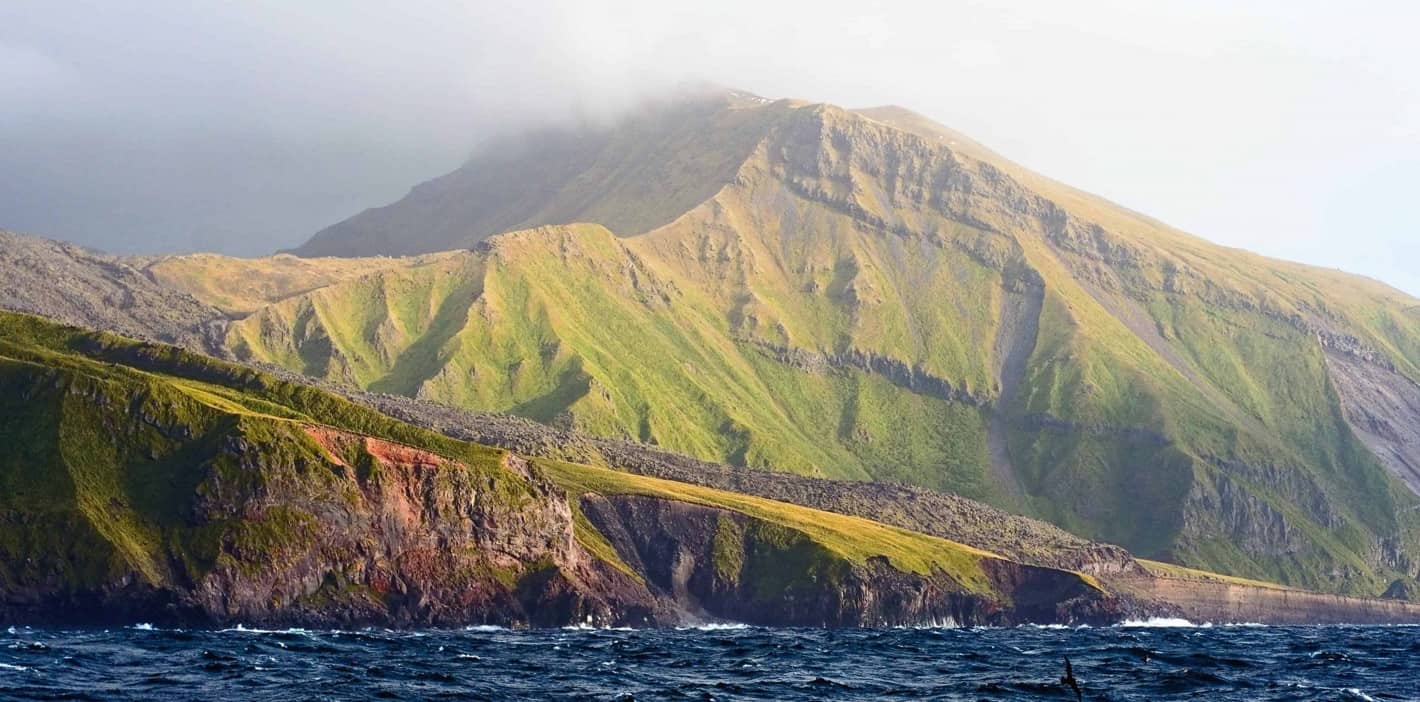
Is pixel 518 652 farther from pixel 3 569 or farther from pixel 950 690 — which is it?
pixel 3 569

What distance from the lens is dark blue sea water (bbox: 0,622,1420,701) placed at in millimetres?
113875

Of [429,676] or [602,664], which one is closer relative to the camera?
[429,676]

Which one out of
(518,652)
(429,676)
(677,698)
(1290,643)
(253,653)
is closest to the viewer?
(677,698)

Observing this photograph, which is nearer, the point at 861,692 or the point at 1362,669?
the point at 861,692

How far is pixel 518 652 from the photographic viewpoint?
159 meters

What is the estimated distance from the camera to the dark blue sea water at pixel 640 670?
113875 millimetres

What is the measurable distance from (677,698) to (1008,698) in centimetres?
2400

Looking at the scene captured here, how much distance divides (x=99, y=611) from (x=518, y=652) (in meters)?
69.2

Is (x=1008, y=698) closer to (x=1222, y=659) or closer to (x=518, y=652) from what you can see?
(x=1222, y=659)

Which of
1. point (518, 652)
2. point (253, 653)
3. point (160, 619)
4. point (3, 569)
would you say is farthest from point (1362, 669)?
point (3, 569)

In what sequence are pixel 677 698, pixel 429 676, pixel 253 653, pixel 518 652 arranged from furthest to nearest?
1. pixel 518 652
2. pixel 253 653
3. pixel 429 676
4. pixel 677 698

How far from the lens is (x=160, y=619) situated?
656 ft

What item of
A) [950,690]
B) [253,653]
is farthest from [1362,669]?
[253,653]

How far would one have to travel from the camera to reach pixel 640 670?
136 metres
